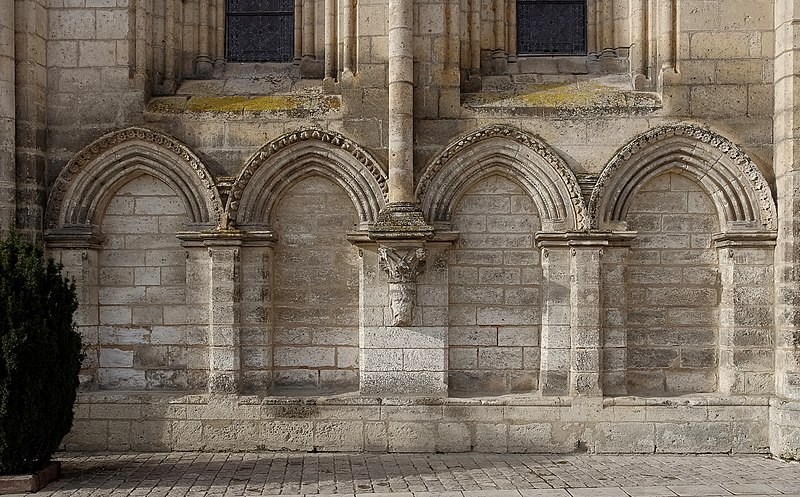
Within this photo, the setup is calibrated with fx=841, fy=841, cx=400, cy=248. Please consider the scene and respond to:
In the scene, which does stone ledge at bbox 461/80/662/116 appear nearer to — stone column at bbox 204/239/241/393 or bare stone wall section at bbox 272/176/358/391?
bare stone wall section at bbox 272/176/358/391

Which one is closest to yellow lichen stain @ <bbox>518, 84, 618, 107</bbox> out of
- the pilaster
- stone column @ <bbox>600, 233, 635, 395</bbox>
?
stone column @ <bbox>600, 233, 635, 395</bbox>

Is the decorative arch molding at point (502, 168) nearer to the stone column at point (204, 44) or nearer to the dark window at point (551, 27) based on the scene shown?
the dark window at point (551, 27)

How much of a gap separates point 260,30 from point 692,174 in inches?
220

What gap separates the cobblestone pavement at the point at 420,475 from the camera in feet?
26.1

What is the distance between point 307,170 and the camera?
9883 millimetres

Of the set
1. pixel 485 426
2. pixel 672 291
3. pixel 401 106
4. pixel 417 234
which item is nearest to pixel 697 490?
pixel 485 426

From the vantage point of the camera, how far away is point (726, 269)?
9680mm

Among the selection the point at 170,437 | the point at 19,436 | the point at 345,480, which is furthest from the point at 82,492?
the point at 345,480

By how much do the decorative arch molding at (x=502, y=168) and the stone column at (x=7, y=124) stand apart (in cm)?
461

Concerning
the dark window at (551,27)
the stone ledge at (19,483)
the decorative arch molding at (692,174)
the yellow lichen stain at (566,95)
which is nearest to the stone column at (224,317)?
the stone ledge at (19,483)

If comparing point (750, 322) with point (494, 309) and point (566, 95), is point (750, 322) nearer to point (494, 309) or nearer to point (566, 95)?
point (494, 309)

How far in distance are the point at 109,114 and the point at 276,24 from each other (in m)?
2.38

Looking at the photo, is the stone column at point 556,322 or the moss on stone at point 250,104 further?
the moss on stone at point 250,104

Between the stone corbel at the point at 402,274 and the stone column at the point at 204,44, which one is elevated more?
the stone column at the point at 204,44
